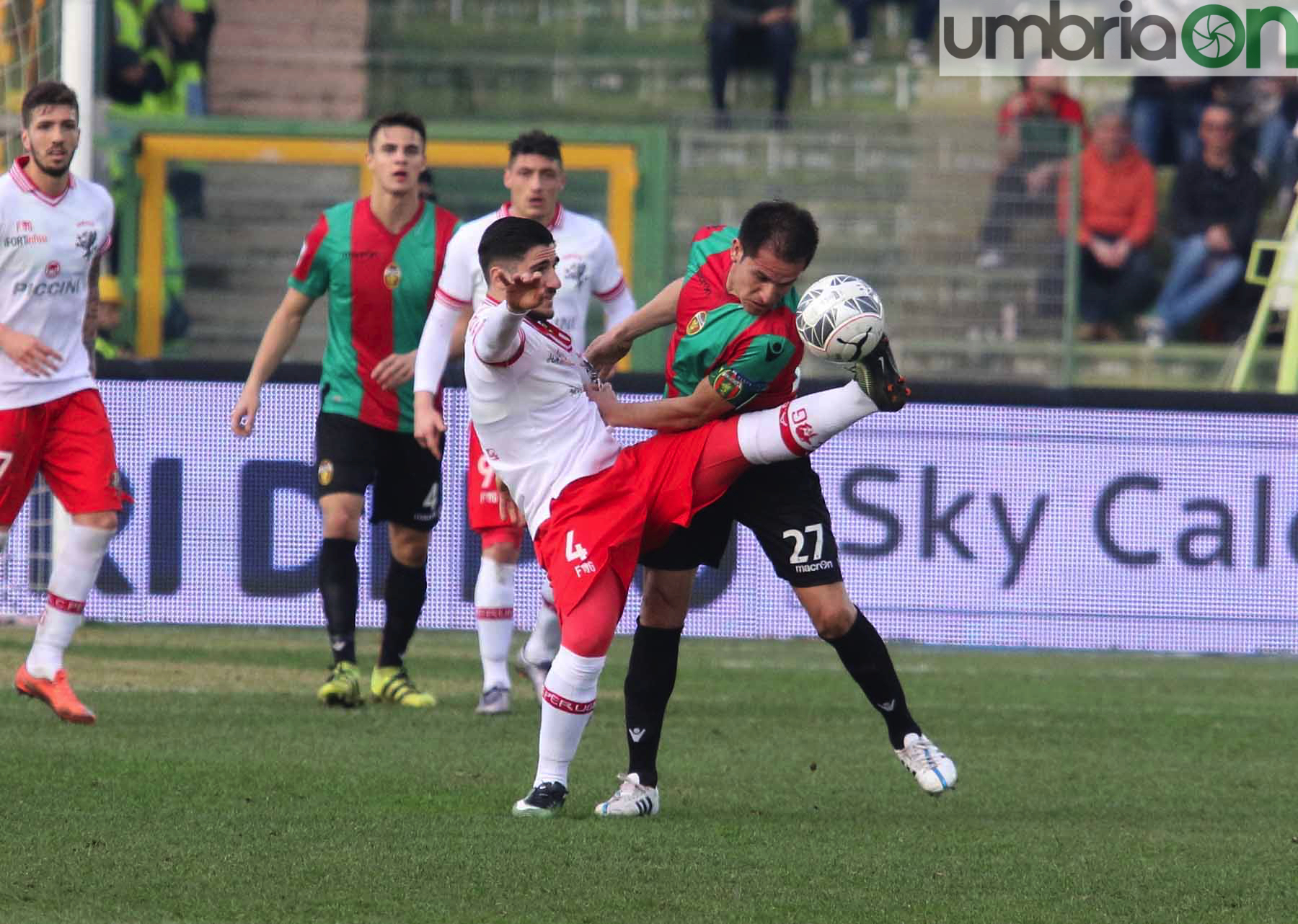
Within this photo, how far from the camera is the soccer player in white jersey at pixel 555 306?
7.79 m

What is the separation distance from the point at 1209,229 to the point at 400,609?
949 cm

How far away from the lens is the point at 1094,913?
457cm

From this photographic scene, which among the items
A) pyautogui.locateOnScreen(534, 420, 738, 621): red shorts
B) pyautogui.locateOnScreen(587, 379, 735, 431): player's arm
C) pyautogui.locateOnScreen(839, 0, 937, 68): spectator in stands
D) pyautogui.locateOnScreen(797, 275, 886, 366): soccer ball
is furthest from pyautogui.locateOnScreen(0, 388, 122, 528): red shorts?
pyautogui.locateOnScreen(839, 0, 937, 68): spectator in stands

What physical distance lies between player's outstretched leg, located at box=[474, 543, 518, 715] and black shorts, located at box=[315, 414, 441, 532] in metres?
0.35

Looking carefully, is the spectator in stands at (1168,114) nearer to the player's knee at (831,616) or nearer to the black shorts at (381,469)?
the black shorts at (381,469)

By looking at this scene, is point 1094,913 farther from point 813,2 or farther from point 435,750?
point 813,2

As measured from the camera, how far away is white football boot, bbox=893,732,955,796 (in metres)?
5.74

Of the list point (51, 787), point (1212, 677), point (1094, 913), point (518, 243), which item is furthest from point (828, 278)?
point (1212, 677)

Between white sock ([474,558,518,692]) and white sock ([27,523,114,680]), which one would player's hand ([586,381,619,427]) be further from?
white sock ([27,523,114,680])

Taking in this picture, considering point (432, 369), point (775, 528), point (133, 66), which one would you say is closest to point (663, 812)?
point (775, 528)

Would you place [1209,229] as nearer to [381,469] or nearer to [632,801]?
[381,469]

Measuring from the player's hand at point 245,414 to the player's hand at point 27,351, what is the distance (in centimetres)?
71

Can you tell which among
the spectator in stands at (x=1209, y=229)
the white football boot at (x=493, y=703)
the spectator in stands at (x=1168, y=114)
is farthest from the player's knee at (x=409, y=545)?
the spectator in stands at (x=1168, y=114)

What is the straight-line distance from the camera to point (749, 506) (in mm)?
5984
